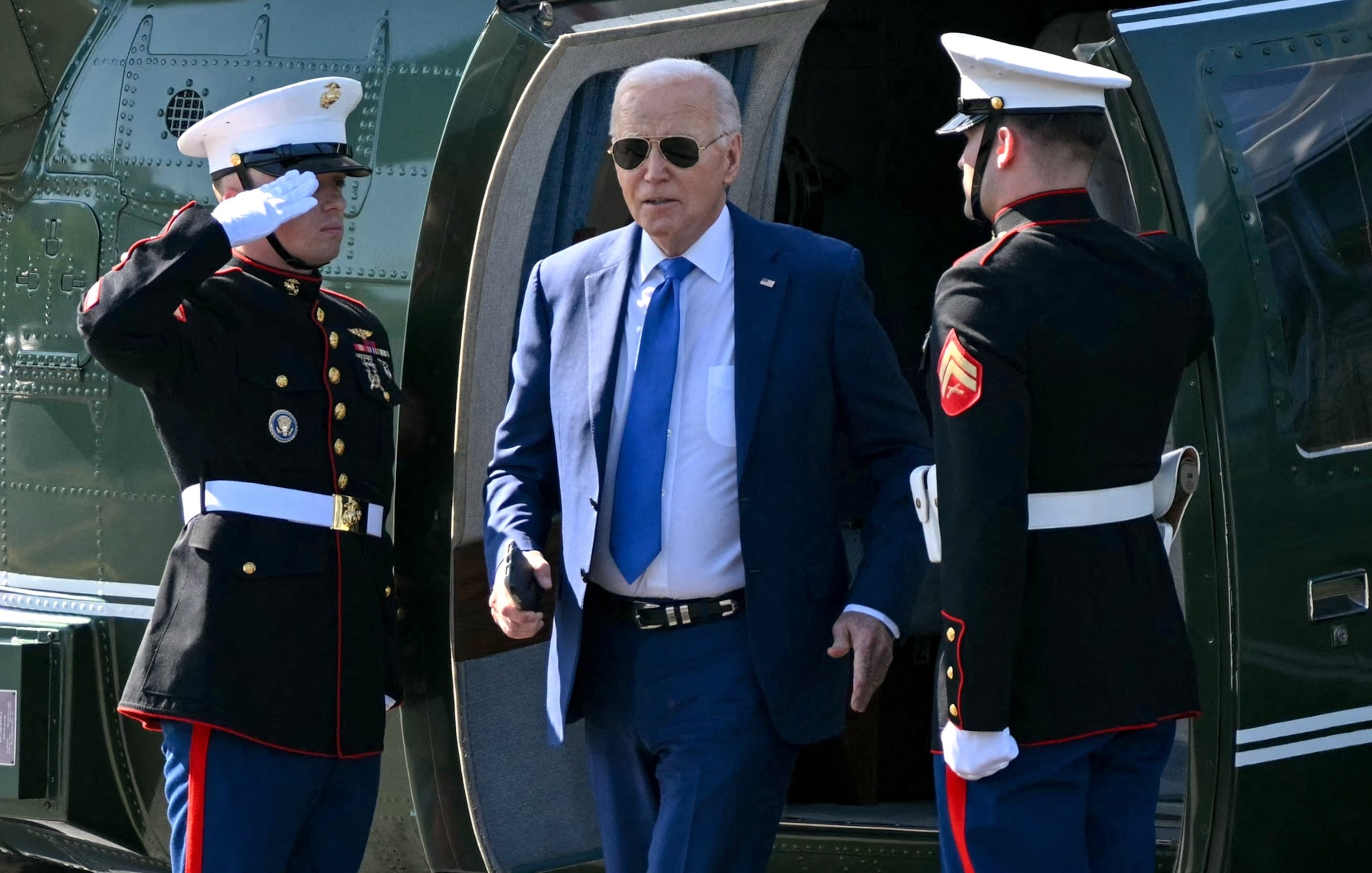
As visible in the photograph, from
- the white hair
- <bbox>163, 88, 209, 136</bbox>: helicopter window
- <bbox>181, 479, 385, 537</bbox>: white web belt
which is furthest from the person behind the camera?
<bbox>163, 88, 209, 136</bbox>: helicopter window

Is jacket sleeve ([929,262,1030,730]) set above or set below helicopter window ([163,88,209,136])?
below

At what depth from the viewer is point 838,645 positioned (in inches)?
111

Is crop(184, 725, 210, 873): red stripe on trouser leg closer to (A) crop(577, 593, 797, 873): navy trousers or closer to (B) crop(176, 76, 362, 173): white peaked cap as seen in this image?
(A) crop(577, 593, 797, 873): navy trousers

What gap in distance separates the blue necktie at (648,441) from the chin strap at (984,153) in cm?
52

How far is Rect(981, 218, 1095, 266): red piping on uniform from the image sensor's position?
2.64 m

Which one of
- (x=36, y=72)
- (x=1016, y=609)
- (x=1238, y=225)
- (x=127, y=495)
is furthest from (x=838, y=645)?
(x=36, y=72)

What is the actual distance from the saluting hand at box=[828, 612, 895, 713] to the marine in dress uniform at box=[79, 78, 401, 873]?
3.21 ft

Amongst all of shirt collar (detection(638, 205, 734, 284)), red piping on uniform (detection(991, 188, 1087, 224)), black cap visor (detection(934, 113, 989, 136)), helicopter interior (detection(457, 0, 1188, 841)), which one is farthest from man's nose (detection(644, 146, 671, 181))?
helicopter interior (detection(457, 0, 1188, 841))

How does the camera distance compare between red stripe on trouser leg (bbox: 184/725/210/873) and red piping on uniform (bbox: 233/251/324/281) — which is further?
red piping on uniform (bbox: 233/251/324/281)

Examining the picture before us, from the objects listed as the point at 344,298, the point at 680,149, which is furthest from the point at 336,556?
the point at 680,149

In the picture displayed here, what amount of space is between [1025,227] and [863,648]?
722mm

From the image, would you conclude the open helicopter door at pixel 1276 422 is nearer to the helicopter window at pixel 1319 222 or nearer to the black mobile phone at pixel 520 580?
the helicopter window at pixel 1319 222

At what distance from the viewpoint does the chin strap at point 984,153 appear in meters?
2.71

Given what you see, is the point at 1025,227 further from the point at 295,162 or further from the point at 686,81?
the point at 295,162
